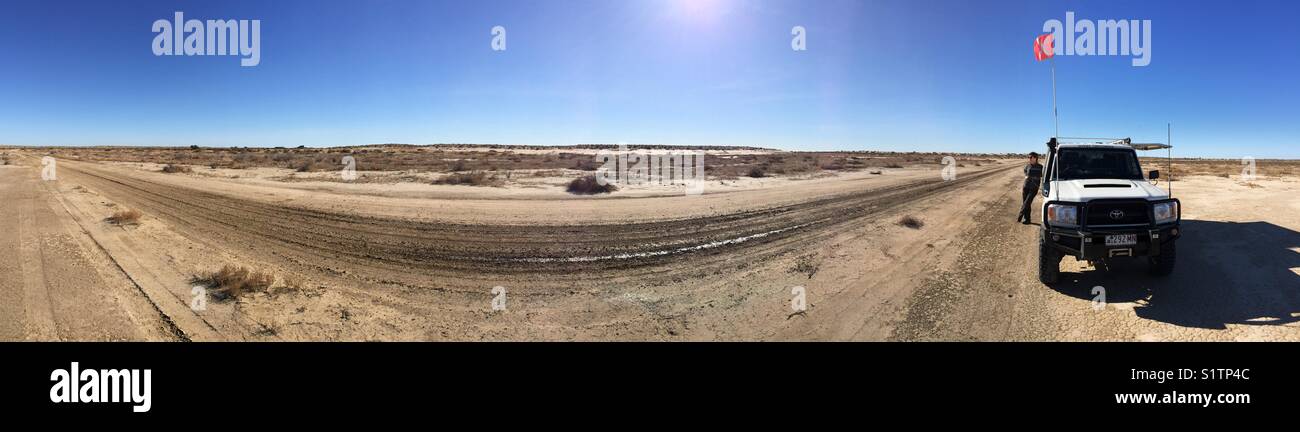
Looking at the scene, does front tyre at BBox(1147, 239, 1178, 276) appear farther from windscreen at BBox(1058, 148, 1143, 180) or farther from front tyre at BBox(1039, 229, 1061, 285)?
A: windscreen at BBox(1058, 148, 1143, 180)

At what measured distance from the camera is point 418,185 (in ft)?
66.0

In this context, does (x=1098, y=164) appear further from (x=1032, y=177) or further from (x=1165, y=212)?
(x=1032, y=177)

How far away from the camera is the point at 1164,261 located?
22.4ft

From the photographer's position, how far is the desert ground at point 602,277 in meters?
5.34

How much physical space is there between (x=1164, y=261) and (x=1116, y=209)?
1087mm

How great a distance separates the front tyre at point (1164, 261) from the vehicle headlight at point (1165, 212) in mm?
299

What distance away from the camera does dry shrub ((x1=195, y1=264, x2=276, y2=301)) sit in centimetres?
626

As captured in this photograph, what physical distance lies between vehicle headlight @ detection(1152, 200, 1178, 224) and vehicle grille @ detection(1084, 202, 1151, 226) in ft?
0.54

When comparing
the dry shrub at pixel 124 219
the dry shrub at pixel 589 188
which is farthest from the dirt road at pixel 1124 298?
the dry shrub at pixel 124 219

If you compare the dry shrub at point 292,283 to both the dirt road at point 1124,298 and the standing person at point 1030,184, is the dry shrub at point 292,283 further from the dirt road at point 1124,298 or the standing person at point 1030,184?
the standing person at point 1030,184

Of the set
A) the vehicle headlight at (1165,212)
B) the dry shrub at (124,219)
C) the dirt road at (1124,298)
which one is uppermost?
the vehicle headlight at (1165,212)

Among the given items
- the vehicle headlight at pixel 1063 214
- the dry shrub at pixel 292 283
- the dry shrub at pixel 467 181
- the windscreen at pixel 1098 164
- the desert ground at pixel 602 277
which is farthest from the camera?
the dry shrub at pixel 467 181

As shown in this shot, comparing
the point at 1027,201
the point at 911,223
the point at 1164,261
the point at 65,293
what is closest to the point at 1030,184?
the point at 1027,201
